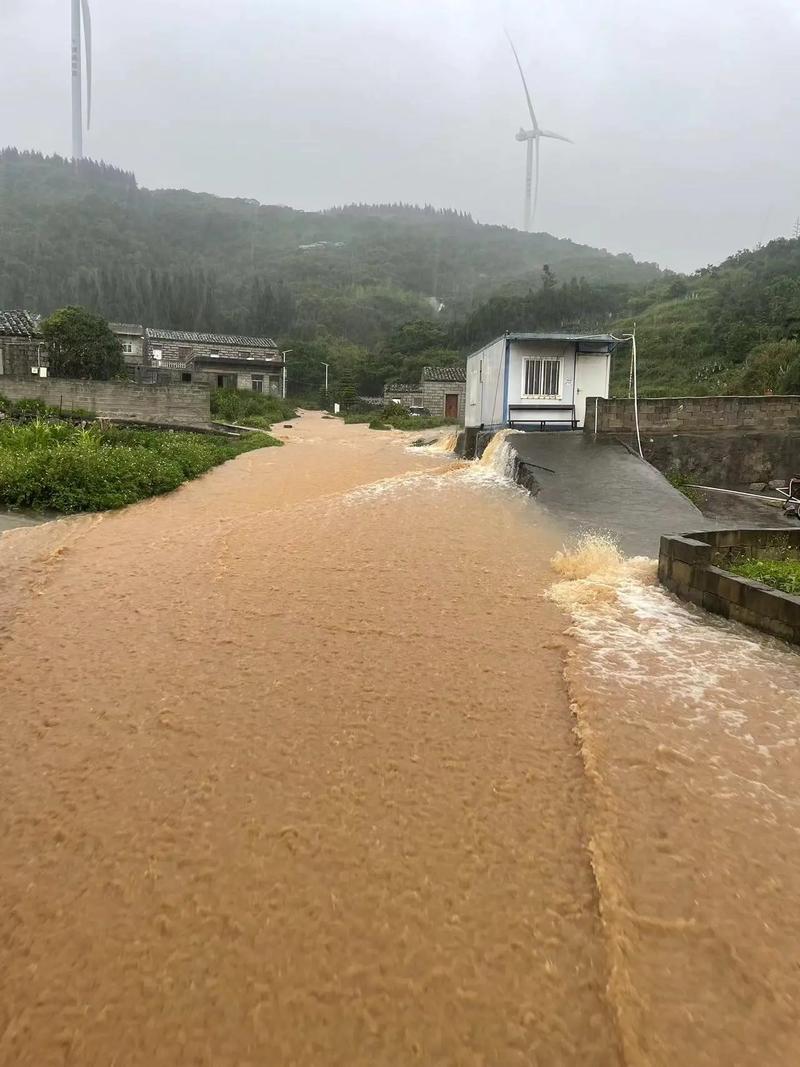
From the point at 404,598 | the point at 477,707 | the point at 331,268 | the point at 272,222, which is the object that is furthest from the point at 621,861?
the point at 272,222

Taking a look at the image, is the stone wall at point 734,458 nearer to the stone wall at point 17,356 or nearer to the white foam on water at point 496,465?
the white foam on water at point 496,465

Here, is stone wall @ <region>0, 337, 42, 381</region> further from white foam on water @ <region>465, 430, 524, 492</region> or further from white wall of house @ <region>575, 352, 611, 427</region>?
white wall of house @ <region>575, 352, 611, 427</region>

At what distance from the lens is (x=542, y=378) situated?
16.7 m

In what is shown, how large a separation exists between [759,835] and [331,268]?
389 feet

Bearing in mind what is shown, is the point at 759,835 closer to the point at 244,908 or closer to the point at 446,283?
the point at 244,908

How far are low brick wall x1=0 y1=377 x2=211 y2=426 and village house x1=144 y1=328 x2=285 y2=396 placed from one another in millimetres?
21248

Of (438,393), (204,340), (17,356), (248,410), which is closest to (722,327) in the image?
(438,393)

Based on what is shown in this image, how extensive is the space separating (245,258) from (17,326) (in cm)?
9343

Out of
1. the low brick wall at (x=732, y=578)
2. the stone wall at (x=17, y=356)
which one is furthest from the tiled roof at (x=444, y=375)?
the low brick wall at (x=732, y=578)

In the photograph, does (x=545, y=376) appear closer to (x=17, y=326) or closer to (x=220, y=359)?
(x=17, y=326)

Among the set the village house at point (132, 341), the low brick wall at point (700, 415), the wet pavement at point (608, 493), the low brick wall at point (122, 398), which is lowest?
the wet pavement at point (608, 493)

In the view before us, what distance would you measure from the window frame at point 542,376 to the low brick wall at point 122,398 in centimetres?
1234

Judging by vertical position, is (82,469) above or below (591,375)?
below

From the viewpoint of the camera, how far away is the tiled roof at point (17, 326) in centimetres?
2828
